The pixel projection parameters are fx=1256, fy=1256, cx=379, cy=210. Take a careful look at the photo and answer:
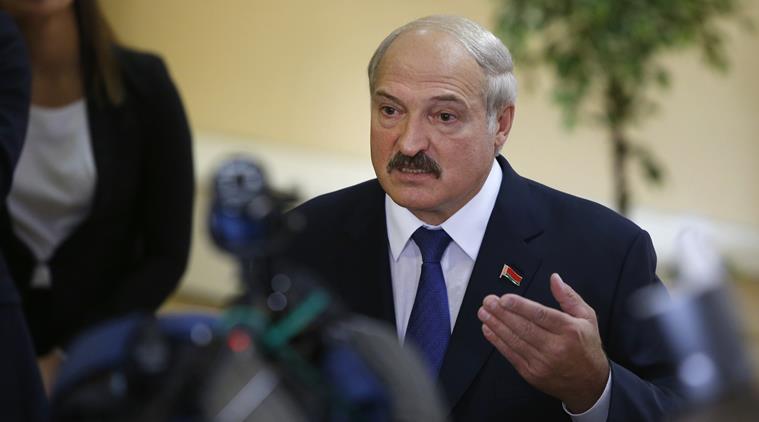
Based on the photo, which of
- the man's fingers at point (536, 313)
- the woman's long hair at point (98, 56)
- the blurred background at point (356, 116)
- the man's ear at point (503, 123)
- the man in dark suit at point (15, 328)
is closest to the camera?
the man's fingers at point (536, 313)

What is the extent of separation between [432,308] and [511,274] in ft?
0.48

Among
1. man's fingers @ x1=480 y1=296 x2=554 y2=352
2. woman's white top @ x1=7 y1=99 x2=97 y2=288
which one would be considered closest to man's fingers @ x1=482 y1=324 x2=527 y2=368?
man's fingers @ x1=480 y1=296 x2=554 y2=352

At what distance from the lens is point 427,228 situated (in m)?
2.05

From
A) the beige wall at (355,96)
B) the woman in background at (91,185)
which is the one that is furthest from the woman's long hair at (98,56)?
the beige wall at (355,96)

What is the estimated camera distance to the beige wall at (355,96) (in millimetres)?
5246

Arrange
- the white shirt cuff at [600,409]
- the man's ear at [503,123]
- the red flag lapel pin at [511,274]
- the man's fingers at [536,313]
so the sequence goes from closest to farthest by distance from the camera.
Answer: the man's fingers at [536,313] → the white shirt cuff at [600,409] → the red flag lapel pin at [511,274] → the man's ear at [503,123]

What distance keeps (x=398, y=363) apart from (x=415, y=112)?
1029 millimetres

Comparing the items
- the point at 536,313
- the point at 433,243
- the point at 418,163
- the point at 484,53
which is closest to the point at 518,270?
the point at 433,243

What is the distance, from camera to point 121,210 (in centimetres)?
248

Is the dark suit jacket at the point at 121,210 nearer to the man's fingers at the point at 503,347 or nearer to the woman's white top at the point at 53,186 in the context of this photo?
the woman's white top at the point at 53,186

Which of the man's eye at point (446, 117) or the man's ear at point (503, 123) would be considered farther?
the man's ear at point (503, 123)

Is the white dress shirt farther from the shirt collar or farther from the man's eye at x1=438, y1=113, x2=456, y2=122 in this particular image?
the man's eye at x1=438, y1=113, x2=456, y2=122

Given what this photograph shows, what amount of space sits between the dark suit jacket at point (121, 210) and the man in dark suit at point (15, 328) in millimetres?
489

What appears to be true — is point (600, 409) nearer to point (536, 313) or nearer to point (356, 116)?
point (536, 313)
